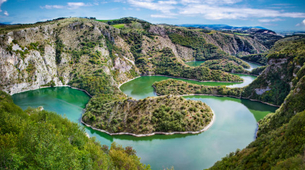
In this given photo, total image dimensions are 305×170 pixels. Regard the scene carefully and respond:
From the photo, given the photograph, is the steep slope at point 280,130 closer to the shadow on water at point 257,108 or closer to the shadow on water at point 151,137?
the shadow on water at point 257,108

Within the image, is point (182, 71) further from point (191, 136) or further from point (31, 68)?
point (31, 68)

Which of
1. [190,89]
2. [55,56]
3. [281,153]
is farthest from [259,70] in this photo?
[55,56]

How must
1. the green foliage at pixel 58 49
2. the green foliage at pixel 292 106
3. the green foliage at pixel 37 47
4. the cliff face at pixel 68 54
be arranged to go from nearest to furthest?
the green foliage at pixel 292 106, the cliff face at pixel 68 54, the green foliage at pixel 37 47, the green foliage at pixel 58 49

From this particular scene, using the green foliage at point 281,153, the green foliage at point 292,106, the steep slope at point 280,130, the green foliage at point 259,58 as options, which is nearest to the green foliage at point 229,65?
the green foliage at point 259,58

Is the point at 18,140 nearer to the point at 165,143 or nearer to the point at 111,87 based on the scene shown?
Result: the point at 165,143

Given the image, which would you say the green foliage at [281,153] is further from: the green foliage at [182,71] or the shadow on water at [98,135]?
the green foliage at [182,71]

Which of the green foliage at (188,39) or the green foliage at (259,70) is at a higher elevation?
the green foliage at (188,39)

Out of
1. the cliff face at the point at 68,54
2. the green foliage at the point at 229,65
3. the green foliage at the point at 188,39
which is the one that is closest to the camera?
the cliff face at the point at 68,54

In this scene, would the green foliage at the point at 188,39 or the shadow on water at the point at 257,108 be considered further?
the green foliage at the point at 188,39

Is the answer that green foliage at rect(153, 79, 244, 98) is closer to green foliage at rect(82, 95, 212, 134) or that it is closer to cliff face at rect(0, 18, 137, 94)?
cliff face at rect(0, 18, 137, 94)

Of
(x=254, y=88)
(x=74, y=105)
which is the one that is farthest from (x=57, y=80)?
(x=254, y=88)

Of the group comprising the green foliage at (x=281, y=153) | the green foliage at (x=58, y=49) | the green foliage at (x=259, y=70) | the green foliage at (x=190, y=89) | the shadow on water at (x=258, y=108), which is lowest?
the shadow on water at (x=258, y=108)
